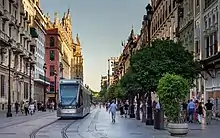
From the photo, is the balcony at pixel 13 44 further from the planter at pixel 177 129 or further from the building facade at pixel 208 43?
the planter at pixel 177 129

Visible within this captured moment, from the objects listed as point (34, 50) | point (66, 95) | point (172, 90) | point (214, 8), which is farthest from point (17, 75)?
point (172, 90)

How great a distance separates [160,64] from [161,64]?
73mm

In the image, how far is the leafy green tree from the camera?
24.3 metres

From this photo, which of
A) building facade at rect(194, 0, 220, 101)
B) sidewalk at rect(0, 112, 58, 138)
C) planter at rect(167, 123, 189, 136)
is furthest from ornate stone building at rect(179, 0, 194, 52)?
planter at rect(167, 123, 189, 136)

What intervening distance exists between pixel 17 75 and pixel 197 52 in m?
39.3

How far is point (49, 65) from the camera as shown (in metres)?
147

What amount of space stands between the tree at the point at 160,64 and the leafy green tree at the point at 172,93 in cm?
911

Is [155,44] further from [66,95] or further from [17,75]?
[17,75]

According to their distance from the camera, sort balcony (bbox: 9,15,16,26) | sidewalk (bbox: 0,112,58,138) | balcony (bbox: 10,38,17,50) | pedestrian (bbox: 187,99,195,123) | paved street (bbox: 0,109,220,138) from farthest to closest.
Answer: balcony (bbox: 10,38,17,50) < balcony (bbox: 9,15,16,26) < pedestrian (bbox: 187,99,195,123) < sidewalk (bbox: 0,112,58,138) < paved street (bbox: 0,109,220,138)

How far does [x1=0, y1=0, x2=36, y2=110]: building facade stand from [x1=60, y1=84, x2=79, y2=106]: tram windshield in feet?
52.1

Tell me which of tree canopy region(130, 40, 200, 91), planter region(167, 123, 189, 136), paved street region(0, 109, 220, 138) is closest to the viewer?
planter region(167, 123, 189, 136)

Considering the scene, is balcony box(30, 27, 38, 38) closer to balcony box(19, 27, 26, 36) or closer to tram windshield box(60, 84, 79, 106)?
balcony box(19, 27, 26, 36)

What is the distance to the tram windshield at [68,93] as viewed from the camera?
46.8m

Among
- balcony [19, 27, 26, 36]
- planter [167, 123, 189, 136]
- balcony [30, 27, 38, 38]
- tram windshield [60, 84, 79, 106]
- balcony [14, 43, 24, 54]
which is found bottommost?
planter [167, 123, 189, 136]
